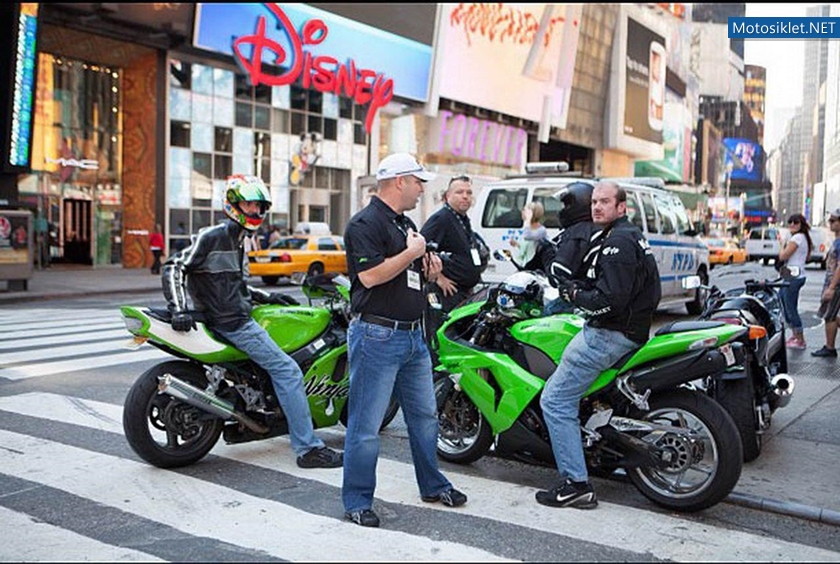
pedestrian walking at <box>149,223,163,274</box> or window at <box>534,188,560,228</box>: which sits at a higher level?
window at <box>534,188,560,228</box>

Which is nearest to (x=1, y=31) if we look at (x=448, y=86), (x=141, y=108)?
(x=141, y=108)

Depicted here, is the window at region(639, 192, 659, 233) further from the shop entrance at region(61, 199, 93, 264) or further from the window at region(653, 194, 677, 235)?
the shop entrance at region(61, 199, 93, 264)

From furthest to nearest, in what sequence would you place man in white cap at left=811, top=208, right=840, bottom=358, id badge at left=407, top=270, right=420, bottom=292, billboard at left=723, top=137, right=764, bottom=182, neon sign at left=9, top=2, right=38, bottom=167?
1. billboard at left=723, top=137, right=764, bottom=182
2. neon sign at left=9, top=2, right=38, bottom=167
3. man in white cap at left=811, top=208, right=840, bottom=358
4. id badge at left=407, top=270, right=420, bottom=292

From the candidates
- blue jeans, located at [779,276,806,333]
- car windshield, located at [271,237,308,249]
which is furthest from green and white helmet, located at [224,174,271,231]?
car windshield, located at [271,237,308,249]

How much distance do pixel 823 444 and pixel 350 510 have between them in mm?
3882

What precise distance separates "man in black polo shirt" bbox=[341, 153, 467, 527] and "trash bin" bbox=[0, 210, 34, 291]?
17.2 m

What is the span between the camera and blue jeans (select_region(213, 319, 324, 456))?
222 inches

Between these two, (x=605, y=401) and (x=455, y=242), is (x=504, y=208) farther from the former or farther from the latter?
(x=605, y=401)

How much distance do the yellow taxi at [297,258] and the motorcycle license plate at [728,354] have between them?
1853 cm

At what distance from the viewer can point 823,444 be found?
6449 millimetres

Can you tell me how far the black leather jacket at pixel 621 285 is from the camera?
478 centimetres

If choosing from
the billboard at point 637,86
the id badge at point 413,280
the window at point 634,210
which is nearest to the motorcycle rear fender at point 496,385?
the id badge at point 413,280

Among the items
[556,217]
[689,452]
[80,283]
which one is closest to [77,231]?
[80,283]

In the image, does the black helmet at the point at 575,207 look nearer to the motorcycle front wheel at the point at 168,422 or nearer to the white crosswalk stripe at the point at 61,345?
the motorcycle front wheel at the point at 168,422
